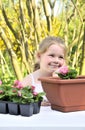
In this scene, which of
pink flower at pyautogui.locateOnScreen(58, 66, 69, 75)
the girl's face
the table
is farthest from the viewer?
the girl's face

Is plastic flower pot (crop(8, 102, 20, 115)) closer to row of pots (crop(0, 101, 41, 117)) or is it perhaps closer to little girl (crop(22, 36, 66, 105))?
row of pots (crop(0, 101, 41, 117))

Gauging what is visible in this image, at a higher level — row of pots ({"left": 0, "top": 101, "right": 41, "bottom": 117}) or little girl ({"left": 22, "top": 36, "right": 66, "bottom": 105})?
little girl ({"left": 22, "top": 36, "right": 66, "bottom": 105})

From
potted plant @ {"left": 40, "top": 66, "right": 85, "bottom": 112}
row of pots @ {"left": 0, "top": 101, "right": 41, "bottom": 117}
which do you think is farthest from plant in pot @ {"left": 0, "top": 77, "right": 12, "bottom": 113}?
potted plant @ {"left": 40, "top": 66, "right": 85, "bottom": 112}

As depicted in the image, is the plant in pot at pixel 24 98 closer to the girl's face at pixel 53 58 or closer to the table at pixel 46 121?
the table at pixel 46 121

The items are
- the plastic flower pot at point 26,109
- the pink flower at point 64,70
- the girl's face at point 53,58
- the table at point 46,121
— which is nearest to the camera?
the table at point 46,121

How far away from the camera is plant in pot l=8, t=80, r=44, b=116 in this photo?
1.24 meters

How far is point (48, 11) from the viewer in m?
5.24

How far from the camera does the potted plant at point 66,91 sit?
4.21ft

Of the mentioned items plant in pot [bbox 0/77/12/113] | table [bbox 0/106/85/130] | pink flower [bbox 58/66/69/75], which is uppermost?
pink flower [bbox 58/66/69/75]

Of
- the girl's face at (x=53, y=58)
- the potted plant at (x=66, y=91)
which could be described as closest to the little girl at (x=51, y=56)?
the girl's face at (x=53, y=58)

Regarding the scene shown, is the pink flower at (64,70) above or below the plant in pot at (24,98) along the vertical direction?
above

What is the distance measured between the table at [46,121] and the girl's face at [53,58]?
0.51 meters

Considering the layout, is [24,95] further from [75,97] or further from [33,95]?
[75,97]

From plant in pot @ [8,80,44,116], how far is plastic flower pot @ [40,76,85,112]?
7cm
